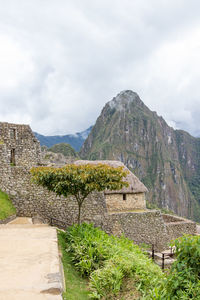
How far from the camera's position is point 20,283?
16.8 ft

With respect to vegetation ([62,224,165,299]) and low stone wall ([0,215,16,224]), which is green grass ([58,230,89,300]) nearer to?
vegetation ([62,224,165,299])

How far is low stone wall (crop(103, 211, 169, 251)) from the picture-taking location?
13508 millimetres

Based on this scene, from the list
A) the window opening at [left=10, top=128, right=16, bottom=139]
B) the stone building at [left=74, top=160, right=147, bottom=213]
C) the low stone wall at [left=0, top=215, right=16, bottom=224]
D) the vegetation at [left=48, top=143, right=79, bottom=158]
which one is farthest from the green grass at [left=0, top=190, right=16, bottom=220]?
the vegetation at [left=48, top=143, right=79, bottom=158]

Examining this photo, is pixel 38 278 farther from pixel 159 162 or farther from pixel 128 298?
pixel 159 162

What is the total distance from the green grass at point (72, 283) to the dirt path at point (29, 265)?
0.44m

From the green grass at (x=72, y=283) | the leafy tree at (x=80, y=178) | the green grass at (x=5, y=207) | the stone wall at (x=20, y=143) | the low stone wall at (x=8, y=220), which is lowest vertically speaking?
the green grass at (x=72, y=283)

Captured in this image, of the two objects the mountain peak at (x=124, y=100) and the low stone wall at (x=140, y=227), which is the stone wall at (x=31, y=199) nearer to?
the low stone wall at (x=140, y=227)

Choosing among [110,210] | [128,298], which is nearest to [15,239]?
[128,298]

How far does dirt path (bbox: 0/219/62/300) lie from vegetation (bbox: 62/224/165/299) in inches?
33.1

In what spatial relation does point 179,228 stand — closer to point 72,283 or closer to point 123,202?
point 123,202

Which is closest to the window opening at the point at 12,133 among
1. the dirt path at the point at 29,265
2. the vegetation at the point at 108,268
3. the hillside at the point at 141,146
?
the dirt path at the point at 29,265

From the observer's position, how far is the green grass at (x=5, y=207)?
1146 cm

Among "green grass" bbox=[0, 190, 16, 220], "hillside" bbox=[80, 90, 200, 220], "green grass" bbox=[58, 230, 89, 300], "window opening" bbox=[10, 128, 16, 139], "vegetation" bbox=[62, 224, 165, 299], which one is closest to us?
"green grass" bbox=[58, 230, 89, 300]

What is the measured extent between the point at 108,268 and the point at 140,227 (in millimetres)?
8322
